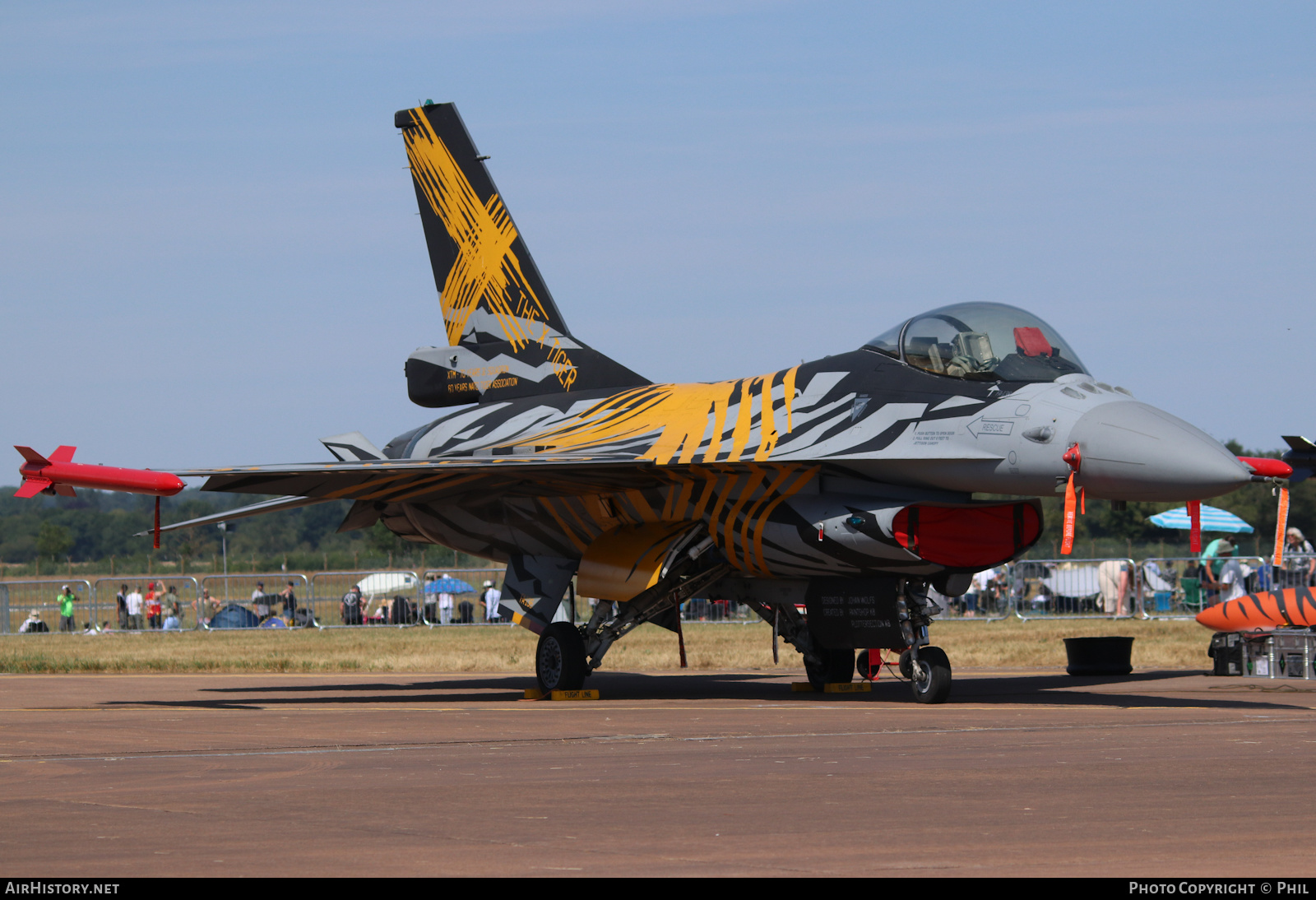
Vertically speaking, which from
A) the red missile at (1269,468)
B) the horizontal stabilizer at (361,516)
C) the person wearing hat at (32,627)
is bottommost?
the person wearing hat at (32,627)

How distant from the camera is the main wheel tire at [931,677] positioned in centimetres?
1447

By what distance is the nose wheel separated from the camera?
47.5ft

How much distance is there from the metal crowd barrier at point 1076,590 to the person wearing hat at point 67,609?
73.4 ft

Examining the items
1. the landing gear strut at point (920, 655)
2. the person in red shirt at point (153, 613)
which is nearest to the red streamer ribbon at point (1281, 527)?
the landing gear strut at point (920, 655)

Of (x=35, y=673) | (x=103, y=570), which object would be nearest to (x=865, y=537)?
(x=35, y=673)

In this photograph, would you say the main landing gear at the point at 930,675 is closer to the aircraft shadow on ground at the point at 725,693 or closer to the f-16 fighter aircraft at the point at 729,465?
the f-16 fighter aircraft at the point at 729,465

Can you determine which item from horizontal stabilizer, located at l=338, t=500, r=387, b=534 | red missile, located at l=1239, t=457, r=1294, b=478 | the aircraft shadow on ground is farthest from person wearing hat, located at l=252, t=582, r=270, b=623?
red missile, located at l=1239, t=457, r=1294, b=478

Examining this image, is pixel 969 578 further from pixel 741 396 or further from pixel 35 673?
pixel 35 673

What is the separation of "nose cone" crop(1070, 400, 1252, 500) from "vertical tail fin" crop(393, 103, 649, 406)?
7.33 metres

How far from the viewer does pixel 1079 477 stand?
12875mm

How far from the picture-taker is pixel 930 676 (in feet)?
47.6

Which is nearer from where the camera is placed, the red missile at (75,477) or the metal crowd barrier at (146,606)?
the red missile at (75,477)

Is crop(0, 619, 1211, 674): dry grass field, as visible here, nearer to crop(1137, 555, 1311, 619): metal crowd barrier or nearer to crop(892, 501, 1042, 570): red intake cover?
Result: crop(1137, 555, 1311, 619): metal crowd barrier

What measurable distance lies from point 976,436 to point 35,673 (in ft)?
49.5
